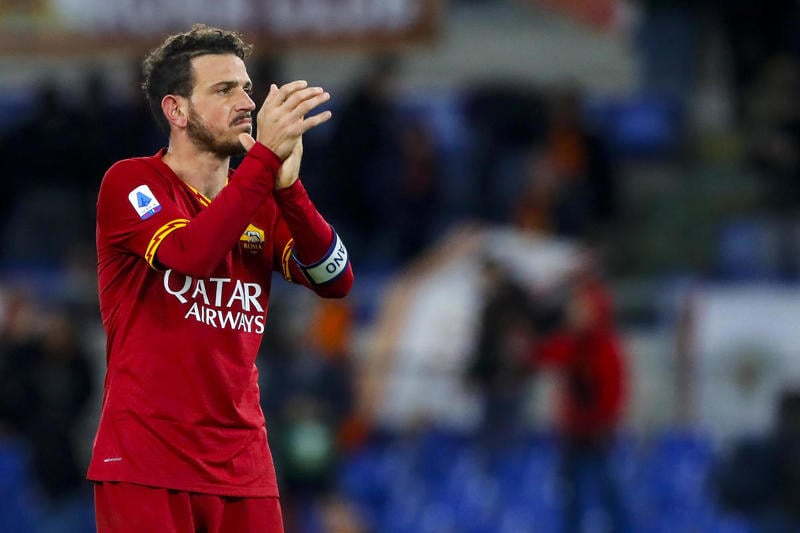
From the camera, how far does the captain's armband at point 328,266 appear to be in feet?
14.3

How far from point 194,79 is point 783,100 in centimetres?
901

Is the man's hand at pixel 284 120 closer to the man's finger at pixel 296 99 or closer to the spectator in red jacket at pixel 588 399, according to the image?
the man's finger at pixel 296 99

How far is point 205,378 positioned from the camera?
165 inches

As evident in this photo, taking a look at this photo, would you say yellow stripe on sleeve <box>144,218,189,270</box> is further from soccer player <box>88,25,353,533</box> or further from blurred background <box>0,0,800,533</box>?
blurred background <box>0,0,800,533</box>

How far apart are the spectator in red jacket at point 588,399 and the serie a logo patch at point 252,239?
5418mm

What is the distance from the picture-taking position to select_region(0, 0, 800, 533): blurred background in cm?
987

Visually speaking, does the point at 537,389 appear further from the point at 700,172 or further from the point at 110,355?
the point at 110,355

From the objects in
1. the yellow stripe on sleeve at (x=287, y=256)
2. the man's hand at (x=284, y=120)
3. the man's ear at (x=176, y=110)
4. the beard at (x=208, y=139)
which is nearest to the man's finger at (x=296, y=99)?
the man's hand at (x=284, y=120)

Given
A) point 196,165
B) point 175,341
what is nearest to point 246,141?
point 196,165

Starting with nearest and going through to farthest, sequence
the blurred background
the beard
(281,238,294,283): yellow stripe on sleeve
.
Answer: the beard, (281,238,294,283): yellow stripe on sleeve, the blurred background

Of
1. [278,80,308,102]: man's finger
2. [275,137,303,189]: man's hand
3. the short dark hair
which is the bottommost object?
[275,137,303,189]: man's hand

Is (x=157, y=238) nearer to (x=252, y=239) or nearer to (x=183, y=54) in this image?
(x=252, y=239)

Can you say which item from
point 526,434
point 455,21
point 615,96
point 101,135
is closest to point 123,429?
point 526,434

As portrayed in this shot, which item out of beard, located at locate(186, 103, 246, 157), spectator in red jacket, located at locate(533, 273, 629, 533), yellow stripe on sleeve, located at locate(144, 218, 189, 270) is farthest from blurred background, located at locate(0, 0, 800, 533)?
yellow stripe on sleeve, located at locate(144, 218, 189, 270)
